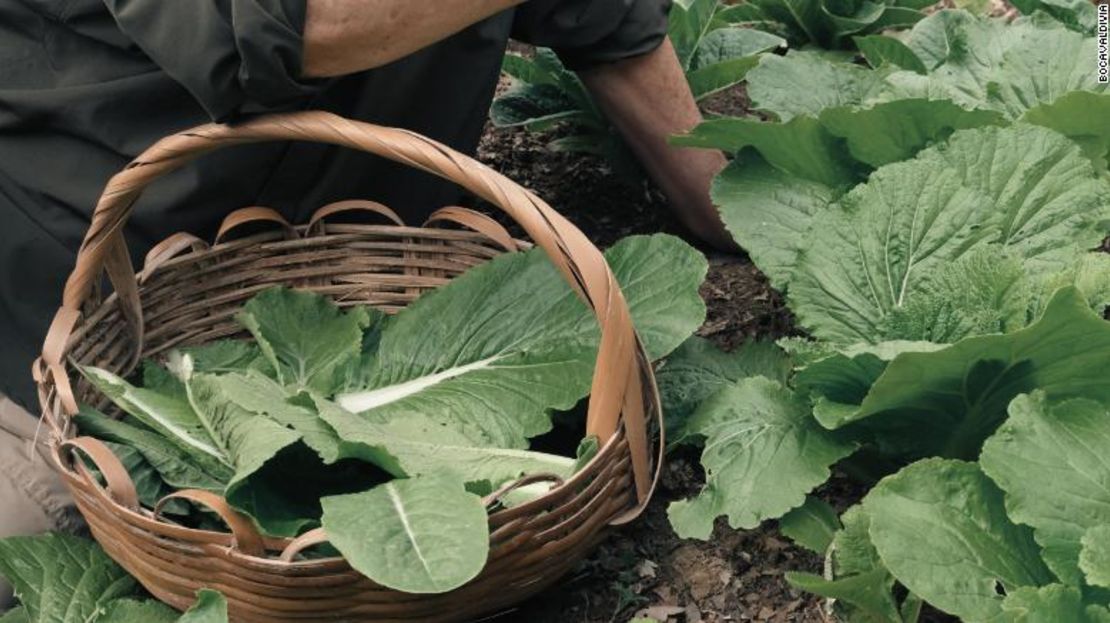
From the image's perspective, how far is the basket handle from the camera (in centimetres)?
171

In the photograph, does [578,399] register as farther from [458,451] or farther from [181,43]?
[181,43]

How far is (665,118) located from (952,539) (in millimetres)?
1207

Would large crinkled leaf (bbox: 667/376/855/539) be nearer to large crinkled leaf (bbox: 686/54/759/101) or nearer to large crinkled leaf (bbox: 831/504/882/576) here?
large crinkled leaf (bbox: 831/504/882/576)

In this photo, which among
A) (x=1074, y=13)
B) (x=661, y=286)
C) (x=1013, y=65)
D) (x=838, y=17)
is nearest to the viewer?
(x=661, y=286)

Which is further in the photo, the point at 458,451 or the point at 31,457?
the point at 31,457

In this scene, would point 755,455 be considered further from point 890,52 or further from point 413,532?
point 890,52

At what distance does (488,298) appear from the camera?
2166mm

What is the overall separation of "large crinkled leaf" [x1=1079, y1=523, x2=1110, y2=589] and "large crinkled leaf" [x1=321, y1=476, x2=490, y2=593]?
65cm

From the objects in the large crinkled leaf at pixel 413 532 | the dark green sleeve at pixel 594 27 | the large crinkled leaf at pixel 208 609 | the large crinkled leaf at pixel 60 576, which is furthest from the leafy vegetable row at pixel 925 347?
the large crinkled leaf at pixel 60 576

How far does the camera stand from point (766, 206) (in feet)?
7.15

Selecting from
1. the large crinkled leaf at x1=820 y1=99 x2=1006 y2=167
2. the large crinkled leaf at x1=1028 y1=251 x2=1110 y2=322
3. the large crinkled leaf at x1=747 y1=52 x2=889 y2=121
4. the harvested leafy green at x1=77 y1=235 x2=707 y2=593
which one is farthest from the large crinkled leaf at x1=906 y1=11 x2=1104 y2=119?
the harvested leafy green at x1=77 y1=235 x2=707 y2=593

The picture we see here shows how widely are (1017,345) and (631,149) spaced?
1.22 metres

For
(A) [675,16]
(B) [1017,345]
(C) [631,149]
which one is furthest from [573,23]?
(B) [1017,345]

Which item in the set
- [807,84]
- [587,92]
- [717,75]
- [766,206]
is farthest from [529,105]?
[766,206]
